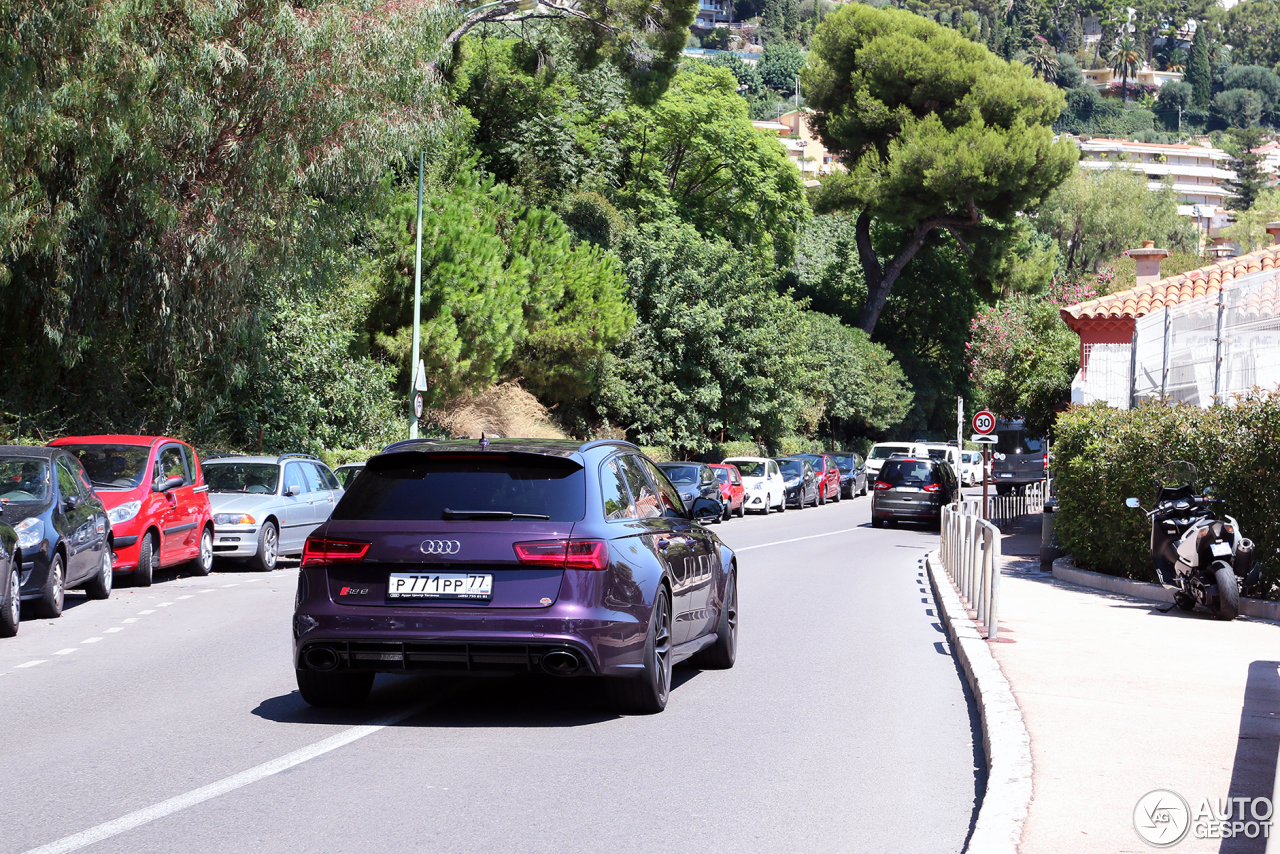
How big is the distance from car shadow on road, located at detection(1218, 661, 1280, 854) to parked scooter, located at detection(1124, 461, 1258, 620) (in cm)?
308

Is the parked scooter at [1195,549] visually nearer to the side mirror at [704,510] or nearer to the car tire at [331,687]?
the side mirror at [704,510]

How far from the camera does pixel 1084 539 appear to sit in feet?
57.5

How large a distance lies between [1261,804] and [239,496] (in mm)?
15754

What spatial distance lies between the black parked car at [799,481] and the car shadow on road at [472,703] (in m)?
31.7

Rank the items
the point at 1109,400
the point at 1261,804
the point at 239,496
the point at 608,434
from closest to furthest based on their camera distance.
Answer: the point at 1261,804, the point at 239,496, the point at 1109,400, the point at 608,434

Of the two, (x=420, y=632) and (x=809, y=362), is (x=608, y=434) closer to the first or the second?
(x=809, y=362)

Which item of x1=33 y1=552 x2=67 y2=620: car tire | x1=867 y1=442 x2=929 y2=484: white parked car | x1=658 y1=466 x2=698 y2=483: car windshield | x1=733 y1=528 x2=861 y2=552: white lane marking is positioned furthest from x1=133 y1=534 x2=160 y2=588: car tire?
x1=867 y1=442 x2=929 y2=484: white parked car

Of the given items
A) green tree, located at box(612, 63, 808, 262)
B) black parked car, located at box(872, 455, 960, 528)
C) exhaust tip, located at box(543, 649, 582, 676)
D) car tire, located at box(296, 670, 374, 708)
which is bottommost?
black parked car, located at box(872, 455, 960, 528)

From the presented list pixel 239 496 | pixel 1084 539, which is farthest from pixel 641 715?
pixel 239 496

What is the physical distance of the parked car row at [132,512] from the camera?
12.6 metres

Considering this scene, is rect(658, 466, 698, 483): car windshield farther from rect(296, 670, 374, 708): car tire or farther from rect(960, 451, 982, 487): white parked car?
rect(960, 451, 982, 487): white parked car

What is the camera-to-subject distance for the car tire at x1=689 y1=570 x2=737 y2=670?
9797 mm

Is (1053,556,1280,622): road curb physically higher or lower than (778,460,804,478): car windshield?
higher

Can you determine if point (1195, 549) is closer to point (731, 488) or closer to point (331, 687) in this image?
point (331, 687)
